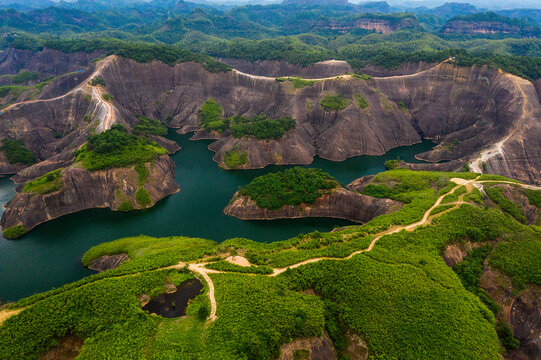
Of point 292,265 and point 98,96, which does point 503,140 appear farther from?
point 98,96

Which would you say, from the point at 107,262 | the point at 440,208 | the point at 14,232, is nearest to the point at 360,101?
the point at 440,208

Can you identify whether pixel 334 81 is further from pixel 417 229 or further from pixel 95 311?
pixel 95 311

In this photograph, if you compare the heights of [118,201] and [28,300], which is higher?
[28,300]

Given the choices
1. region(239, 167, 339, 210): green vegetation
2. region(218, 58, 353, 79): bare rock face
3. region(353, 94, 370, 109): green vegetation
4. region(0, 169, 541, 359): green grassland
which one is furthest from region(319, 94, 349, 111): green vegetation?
region(0, 169, 541, 359): green grassland

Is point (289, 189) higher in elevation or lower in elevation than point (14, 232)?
higher

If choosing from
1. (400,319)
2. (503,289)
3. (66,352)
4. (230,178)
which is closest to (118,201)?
(230,178)

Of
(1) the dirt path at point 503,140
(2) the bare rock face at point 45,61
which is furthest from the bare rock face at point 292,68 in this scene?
(2) the bare rock face at point 45,61
